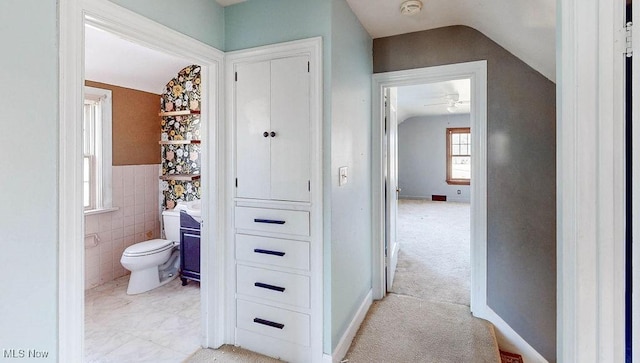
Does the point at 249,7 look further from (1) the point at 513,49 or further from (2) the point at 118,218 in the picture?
(2) the point at 118,218

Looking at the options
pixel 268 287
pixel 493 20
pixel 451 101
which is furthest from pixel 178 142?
pixel 451 101

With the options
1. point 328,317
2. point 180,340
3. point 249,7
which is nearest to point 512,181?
point 328,317

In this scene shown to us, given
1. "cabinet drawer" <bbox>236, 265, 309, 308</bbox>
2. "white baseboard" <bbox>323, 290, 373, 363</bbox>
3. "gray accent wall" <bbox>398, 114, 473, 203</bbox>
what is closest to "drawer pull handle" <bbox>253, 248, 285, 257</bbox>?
"cabinet drawer" <bbox>236, 265, 309, 308</bbox>

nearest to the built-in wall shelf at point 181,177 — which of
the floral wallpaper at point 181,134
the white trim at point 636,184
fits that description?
the floral wallpaper at point 181,134

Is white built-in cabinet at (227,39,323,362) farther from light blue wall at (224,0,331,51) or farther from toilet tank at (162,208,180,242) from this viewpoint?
toilet tank at (162,208,180,242)

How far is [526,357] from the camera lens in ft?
6.95

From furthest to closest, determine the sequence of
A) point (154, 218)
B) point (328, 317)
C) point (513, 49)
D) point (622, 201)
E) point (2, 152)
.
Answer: point (154, 218) < point (513, 49) < point (328, 317) < point (2, 152) < point (622, 201)

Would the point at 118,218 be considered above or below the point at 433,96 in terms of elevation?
below

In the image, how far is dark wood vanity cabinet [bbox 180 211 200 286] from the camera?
9.68 feet

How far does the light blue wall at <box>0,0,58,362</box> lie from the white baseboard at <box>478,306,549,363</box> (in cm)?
267

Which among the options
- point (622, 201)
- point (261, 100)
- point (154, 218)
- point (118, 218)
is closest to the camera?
point (622, 201)

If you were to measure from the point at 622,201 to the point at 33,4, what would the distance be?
79.3 inches

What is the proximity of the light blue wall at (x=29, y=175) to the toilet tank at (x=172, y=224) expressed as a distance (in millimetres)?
2240

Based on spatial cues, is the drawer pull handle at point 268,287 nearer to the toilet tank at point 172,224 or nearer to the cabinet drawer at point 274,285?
the cabinet drawer at point 274,285
